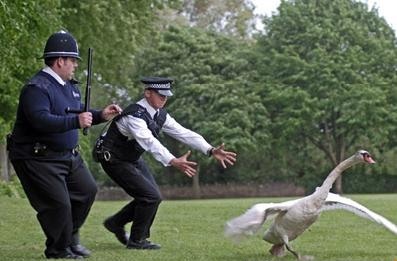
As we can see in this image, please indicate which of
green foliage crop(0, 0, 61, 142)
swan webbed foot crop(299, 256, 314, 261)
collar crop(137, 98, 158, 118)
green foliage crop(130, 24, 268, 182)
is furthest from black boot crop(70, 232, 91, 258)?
green foliage crop(130, 24, 268, 182)

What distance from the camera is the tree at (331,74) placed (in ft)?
178

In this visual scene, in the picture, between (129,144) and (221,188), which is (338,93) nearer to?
(221,188)

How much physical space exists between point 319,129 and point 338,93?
3.32 meters

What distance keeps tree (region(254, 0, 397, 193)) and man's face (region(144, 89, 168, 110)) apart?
Answer: 148 feet

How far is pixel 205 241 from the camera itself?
33.8 feet

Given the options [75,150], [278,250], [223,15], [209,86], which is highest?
[223,15]

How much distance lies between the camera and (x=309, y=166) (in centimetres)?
5772

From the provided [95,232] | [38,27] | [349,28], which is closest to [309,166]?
[349,28]

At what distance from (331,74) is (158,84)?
151 ft

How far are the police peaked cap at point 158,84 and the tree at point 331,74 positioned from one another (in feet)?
148

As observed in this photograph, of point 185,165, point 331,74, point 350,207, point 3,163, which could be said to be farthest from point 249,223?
point 331,74

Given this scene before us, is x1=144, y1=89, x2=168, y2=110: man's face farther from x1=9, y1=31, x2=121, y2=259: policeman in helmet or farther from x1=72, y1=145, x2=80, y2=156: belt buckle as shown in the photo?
x1=72, y1=145, x2=80, y2=156: belt buckle

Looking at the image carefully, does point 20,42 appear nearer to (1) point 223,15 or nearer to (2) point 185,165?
(2) point 185,165

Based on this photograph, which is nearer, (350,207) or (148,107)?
(350,207)
